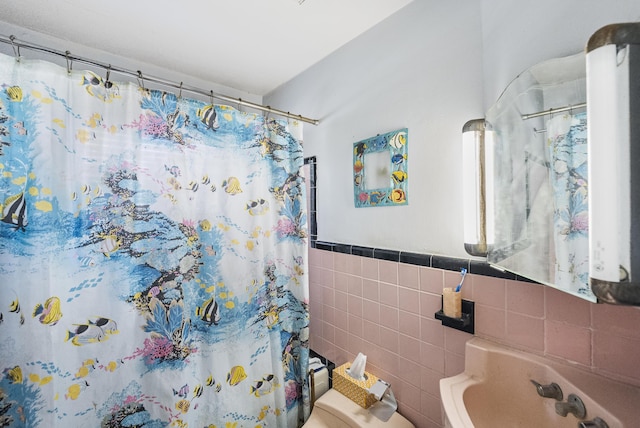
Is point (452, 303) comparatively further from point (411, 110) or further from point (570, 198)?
point (411, 110)

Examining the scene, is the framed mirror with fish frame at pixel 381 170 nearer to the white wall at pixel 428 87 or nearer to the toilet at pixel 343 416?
the white wall at pixel 428 87

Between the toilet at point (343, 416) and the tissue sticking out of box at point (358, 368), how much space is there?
0.37ft

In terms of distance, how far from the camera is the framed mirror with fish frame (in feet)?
4.25

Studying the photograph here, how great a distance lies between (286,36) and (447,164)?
44.6 inches

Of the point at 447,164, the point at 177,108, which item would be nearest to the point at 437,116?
the point at 447,164

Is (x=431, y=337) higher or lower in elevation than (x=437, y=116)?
lower

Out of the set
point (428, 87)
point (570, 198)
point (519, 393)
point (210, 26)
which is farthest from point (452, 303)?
point (210, 26)

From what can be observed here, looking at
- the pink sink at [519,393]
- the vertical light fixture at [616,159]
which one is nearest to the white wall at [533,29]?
the vertical light fixture at [616,159]

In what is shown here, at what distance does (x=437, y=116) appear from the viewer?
1.17 meters

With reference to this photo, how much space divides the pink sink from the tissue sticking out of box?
53cm

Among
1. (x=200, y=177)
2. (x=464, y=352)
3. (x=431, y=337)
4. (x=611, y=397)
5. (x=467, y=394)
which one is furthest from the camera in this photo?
(x=200, y=177)

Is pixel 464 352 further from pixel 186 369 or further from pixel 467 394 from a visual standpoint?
pixel 186 369

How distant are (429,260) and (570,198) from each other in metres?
0.60

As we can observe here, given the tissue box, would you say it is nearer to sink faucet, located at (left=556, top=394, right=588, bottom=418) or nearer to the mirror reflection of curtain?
sink faucet, located at (left=556, top=394, right=588, bottom=418)
